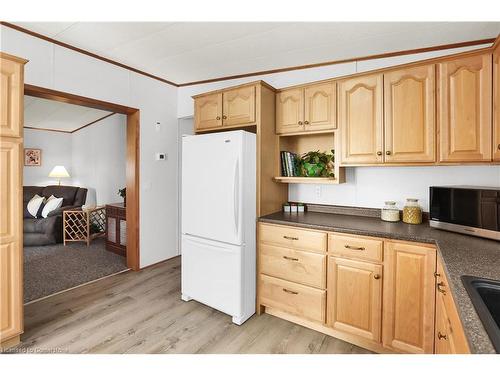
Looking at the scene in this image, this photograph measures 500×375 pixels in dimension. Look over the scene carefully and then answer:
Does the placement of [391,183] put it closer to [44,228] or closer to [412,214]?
[412,214]

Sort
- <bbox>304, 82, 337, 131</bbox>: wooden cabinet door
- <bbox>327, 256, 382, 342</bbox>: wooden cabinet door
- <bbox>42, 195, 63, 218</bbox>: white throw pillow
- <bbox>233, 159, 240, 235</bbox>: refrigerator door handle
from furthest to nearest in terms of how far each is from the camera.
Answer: <bbox>42, 195, 63, 218</bbox>: white throw pillow → <bbox>304, 82, 337, 131</bbox>: wooden cabinet door → <bbox>233, 159, 240, 235</bbox>: refrigerator door handle → <bbox>327, 256, 382, 342</bbox>: wooden cabinet door

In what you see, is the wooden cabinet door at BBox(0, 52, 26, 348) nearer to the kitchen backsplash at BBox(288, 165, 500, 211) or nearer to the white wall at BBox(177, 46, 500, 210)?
the white wall at BBox(177, 46, 500, 210)

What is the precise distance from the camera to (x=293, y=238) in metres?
2.21

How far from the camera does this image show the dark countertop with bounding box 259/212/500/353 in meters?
0.81

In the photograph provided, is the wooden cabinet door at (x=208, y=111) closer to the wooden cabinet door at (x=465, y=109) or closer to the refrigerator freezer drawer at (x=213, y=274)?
the refrigerator freezer drawer at (x=213, y=274)

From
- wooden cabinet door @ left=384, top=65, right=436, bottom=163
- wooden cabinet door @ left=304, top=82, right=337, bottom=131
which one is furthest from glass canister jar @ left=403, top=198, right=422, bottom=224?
wooden cabinet door @ left=304, top=82, right=337, bottom=131

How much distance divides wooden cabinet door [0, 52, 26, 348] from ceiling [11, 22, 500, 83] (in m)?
0.81

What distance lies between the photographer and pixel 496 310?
1.06 metres

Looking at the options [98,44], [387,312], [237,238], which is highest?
[98,44]

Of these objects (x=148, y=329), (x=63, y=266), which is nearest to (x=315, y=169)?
(x=148, y=329)

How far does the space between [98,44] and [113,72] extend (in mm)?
433

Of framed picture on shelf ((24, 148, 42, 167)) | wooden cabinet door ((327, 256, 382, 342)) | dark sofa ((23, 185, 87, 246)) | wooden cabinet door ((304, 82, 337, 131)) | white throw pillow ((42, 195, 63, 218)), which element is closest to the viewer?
wooden cabinet door ((327, 256, 382, 342))
